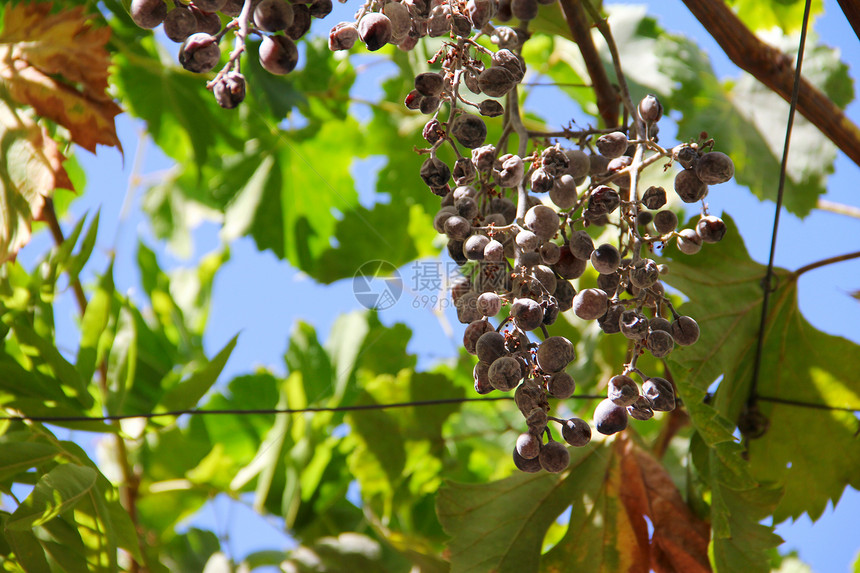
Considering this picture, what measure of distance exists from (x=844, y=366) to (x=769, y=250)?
0.19 m

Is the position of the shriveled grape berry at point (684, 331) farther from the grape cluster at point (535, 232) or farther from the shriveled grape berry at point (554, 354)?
the shriveled grape berry at point (554, 354)

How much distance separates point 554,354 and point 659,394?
3.4 inches

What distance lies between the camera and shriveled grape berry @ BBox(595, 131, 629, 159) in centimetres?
51

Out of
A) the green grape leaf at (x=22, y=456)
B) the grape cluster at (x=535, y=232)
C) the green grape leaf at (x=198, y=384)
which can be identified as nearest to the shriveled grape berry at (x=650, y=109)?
the grape cluster at (x=535, y=232)

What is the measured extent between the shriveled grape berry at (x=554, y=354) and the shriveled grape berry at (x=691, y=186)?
144 millimetres

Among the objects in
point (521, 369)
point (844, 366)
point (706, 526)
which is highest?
point (521, 369)

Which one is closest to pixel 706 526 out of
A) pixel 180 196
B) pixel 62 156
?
pixel 62 156

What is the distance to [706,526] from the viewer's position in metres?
0.74

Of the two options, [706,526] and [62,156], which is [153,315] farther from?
[706,526]

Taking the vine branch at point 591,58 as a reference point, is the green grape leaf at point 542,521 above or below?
below

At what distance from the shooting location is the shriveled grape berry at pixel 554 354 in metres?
0.45

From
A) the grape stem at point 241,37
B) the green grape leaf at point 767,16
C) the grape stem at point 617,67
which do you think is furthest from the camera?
the green grape leaf at point 767,16

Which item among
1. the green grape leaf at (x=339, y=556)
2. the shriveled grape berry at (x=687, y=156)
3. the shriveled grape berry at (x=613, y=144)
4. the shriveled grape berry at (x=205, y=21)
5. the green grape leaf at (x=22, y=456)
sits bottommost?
the green grape leaf at (x=339, y=556)

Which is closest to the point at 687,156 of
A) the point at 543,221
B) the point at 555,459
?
the point at 543,221
